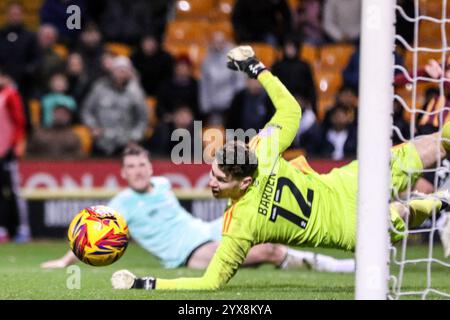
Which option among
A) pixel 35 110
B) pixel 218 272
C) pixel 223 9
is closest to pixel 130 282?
pixel 218 272

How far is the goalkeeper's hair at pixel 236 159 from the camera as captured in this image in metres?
7.35

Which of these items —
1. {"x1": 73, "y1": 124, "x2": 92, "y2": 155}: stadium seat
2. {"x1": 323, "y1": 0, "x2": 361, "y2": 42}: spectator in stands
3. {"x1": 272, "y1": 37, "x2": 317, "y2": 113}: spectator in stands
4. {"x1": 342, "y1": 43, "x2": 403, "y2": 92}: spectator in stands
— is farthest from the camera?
{"x1": 323, "y1": 0, "x2": 361, "y2": 42}: spectator in stands

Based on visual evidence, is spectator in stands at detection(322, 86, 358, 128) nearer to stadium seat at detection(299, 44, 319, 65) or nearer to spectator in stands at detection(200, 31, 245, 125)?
spectator in stands at detection(200, 31, 245, 125)

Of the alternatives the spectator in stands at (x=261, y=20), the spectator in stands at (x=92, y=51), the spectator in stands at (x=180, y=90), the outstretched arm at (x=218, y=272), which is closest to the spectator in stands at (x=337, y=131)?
the spectator in stands at (x=180, y=90)

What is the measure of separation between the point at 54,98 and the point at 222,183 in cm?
801

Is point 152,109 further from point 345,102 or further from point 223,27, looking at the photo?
point 345,102

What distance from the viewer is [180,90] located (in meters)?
15.3

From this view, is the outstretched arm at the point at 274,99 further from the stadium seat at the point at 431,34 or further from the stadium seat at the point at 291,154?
the stadium seat at the point at 431,34

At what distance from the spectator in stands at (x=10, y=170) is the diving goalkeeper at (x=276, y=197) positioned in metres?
6.46

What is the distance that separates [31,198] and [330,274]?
5.56 meters

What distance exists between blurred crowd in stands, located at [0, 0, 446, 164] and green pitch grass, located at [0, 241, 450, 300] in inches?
119

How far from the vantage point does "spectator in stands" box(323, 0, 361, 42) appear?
16344 mm

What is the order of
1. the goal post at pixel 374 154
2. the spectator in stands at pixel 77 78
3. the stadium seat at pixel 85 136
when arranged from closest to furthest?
the goal post at pixel 374 154, the stadium seat at pixel 85 136, the spectator in stands at pixel 77 78

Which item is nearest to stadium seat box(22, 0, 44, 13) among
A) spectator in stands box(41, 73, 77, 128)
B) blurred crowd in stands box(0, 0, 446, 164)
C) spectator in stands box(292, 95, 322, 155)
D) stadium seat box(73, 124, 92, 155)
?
blurred crowd in stands box(0, 0, 446, 164)
